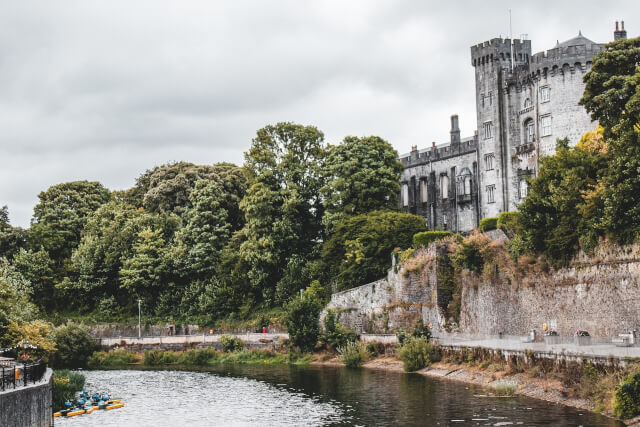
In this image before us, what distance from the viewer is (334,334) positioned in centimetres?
5875

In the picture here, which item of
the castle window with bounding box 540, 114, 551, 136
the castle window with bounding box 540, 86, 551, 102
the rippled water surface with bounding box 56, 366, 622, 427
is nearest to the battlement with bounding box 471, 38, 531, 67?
the castle window with bounding box 540, 86, 551, 102

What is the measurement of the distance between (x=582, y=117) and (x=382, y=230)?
697 inches

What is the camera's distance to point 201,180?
78.4 m

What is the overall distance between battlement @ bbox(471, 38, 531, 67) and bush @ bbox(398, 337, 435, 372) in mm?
32504

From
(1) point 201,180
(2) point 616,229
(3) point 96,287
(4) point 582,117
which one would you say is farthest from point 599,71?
(3) point 96,287

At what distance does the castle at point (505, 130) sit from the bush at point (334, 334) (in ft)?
49.5

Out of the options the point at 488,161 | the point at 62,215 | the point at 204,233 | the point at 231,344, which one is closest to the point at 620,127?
the point at 488,161

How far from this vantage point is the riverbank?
3082 centimetres

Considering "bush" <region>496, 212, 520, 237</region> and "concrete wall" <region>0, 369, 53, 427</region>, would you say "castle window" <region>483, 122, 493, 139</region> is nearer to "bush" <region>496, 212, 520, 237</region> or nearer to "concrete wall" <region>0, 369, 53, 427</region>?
"bush" <region>496, 212, 520, 237</region>

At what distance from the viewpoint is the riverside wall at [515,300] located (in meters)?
35.6

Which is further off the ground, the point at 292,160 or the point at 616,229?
the point at 292,160

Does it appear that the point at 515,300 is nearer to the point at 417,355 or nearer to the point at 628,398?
the point at 417,355

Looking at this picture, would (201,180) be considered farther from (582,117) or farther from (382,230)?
(582,117)

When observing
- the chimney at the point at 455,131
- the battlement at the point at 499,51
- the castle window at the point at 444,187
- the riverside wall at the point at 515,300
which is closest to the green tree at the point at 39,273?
the riverside wall at the point at 515,300
